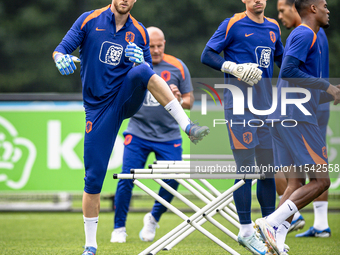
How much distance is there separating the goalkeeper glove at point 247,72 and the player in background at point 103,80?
24.2 inches

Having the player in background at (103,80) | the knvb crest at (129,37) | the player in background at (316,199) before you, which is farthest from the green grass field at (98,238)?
the knvb crest at (129,37)

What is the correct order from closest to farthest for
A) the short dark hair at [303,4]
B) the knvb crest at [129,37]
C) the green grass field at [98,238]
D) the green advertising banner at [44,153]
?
1. the knvb crest at [129,37]
2. the short dark hair at [303,4]
3. the green grass field at [98,238]
4. the green advertising banner at [44,153]

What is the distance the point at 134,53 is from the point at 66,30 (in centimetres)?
924

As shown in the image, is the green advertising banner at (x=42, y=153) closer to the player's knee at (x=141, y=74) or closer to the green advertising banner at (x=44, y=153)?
the green advertising banner at (x=44, y=153)

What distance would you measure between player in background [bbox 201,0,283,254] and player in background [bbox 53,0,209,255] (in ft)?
2.03

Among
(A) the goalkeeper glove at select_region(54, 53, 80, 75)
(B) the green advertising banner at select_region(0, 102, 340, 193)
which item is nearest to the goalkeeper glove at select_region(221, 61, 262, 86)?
(A) the goalkeeper glove at select_region(54, 53, 80, 75)

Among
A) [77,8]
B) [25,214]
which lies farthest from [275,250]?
[77,8]

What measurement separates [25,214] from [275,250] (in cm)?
481

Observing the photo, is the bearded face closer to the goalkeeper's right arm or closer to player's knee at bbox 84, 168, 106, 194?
the goalkeeper's right arm

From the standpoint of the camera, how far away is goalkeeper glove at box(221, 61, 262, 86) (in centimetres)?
351

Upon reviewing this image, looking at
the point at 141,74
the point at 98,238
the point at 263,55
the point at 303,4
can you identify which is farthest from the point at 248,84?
the point at 98,238

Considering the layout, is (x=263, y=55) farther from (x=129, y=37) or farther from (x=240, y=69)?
(x=129, y=37)

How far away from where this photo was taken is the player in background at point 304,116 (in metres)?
3.53

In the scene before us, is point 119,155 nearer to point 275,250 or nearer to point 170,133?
point 170,133
